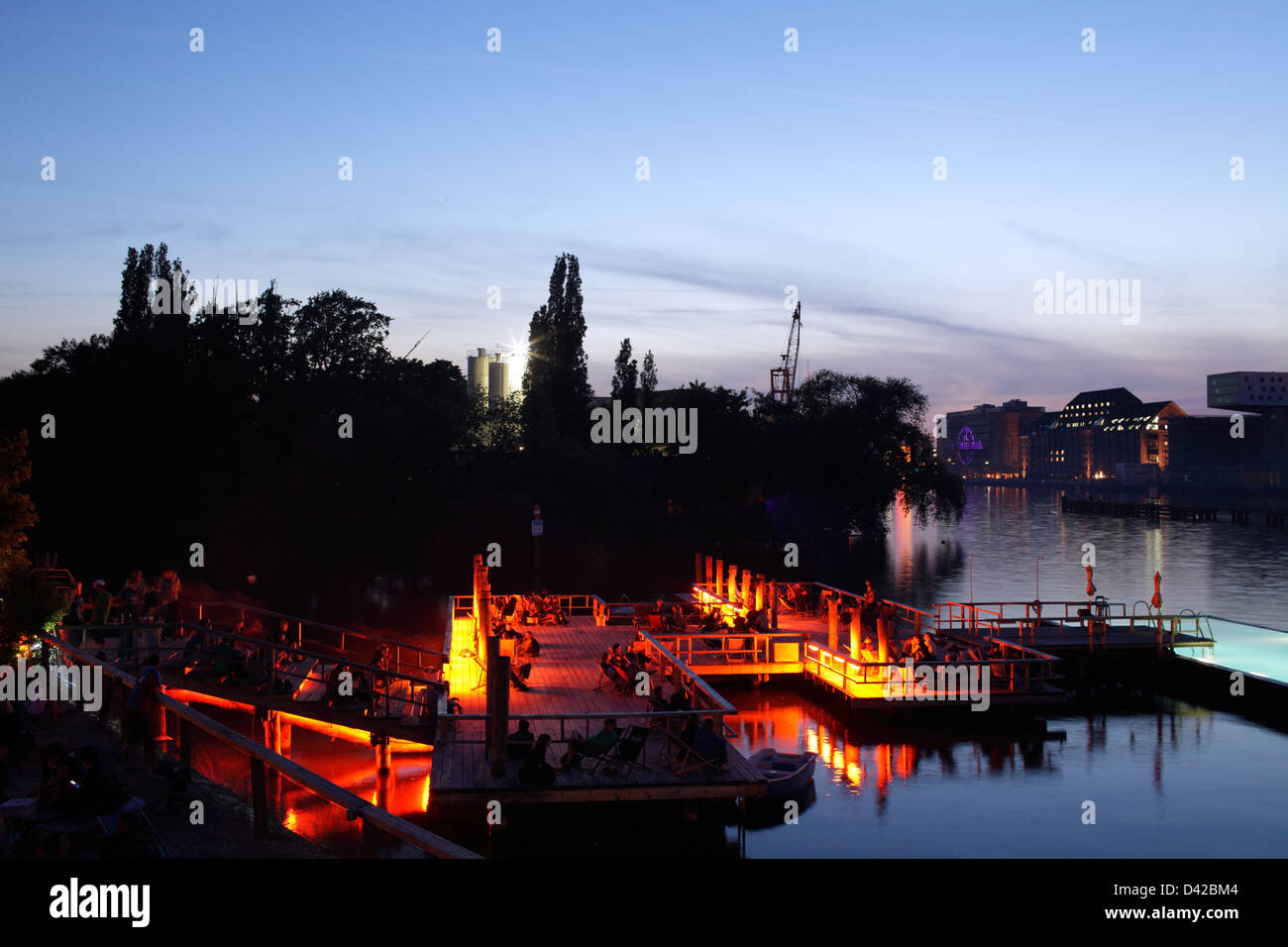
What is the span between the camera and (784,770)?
2077 cm

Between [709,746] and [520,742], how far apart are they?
3.14m

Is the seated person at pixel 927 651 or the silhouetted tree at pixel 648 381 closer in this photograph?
the seated person at pixel 927 651

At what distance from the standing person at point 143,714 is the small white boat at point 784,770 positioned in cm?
1243

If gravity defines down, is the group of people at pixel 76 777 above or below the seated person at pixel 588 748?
above

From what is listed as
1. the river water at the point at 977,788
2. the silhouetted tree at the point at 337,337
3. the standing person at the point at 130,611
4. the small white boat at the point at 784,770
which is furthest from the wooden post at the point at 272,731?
the silhouetted tree at the point at 337,337

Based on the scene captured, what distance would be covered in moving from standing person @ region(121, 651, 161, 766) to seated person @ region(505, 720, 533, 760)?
6.78m

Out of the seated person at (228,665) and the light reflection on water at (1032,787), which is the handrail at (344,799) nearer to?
the seated person at (228,665)

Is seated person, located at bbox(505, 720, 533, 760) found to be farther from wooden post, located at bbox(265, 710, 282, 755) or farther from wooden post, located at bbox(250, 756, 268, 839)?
wooden post, located at bbox(250, 756, 268, 839)

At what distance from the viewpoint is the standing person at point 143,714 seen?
1021cm

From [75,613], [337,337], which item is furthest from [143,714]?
[337,337]

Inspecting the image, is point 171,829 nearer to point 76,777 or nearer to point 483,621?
point 76,777
